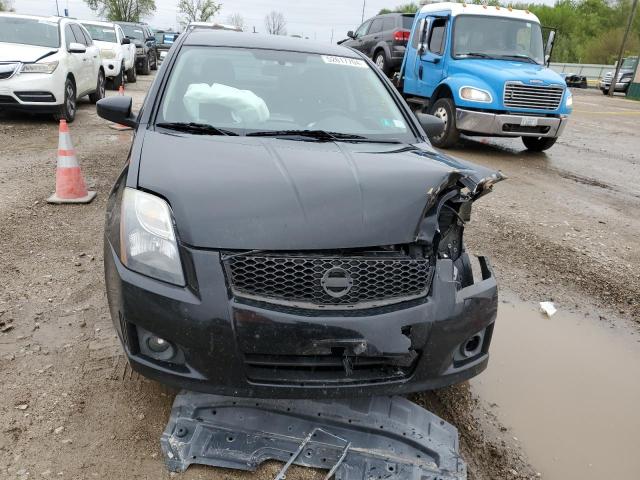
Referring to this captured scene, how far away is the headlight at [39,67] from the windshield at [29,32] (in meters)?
0.75

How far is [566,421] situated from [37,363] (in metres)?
2.61

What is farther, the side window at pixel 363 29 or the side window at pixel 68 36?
the side window at pixel 363 29

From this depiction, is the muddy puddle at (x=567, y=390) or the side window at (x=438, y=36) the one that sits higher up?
the side window at (x=438, y=36)

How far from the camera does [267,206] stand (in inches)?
79.0

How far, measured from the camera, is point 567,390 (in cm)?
281

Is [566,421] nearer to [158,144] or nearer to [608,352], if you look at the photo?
[608,352]

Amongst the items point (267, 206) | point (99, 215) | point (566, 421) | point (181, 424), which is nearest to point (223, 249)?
point (267, 206)

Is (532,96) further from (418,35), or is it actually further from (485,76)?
(418,35)

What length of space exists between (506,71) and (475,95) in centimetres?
63

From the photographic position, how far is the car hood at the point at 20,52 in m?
7.84

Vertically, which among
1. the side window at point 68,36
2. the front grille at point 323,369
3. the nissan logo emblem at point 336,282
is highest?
the side window at point 68,36

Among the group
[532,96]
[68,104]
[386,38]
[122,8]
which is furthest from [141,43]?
[122,8]

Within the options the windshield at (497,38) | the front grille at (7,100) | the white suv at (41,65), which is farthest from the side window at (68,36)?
the windshield at (497,38)

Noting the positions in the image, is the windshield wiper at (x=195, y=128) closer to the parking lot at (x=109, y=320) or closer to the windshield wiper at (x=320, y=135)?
the windshield wiper at (x=320, y=135)
